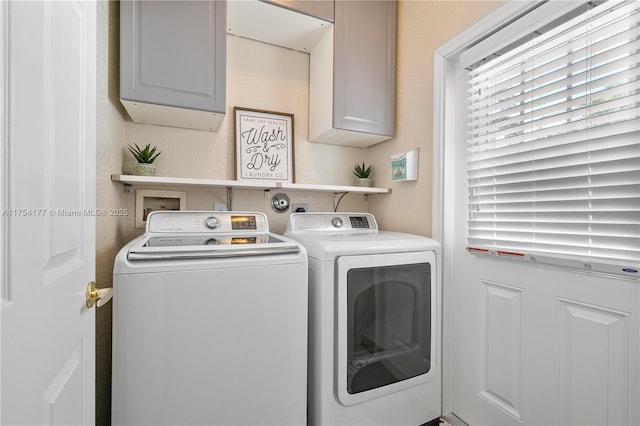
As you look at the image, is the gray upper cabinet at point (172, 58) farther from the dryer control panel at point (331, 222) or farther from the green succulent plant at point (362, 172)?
the green succulent plant at point (362, 172)

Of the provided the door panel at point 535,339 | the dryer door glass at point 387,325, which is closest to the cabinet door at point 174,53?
the dryer door glass at point 387,325

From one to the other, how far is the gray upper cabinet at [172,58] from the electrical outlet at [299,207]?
0.80 m

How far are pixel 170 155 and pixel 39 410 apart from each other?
157cm

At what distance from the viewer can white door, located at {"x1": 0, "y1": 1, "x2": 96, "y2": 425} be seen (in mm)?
420

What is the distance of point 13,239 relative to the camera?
0.43 m

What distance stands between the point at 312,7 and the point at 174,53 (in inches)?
33.6

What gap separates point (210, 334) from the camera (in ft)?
3.63

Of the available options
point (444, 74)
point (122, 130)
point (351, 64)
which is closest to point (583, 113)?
point (444, 74)

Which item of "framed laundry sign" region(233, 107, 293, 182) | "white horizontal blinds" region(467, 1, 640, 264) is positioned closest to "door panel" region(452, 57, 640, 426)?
"white horizontal blinds" region(467, 1, 640, 264)

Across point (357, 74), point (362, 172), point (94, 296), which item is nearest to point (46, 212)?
point (94, 296)

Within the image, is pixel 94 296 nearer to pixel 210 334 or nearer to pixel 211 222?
pixel 210 334

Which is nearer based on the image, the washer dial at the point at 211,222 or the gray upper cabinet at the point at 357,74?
the washer dial at the point at 211,222

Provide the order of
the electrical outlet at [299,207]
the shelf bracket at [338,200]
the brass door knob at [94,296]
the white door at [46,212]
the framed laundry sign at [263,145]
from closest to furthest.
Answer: the white door at [46,212] → the brass door knob at [94,296] → the framed laundry sign at [263,145] → the electrical outlet at [299,207] → the shelf bracket at [338,200]

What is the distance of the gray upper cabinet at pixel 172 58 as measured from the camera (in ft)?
4.57
